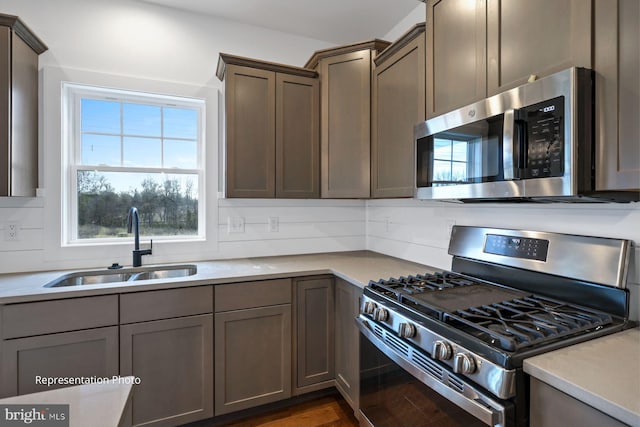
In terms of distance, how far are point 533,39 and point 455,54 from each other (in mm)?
388

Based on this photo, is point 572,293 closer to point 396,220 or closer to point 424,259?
point 424,259

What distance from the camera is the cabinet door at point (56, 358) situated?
4.91 feet

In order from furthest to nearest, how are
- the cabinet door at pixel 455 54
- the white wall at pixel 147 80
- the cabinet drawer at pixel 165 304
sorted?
the white wall at pixel 147 80, the cabinet drawer at pixel 165 304, the cabinet door at pixel 455 54

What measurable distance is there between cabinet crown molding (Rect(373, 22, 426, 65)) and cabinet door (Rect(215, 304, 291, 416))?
174 cm

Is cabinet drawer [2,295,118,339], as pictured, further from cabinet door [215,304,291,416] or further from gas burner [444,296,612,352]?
gas burner [444,296,612,352]

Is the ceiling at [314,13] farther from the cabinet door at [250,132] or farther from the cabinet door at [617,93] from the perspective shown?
the cabinet door at [617,93]

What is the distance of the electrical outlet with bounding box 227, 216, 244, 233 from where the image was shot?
2506 millimetres

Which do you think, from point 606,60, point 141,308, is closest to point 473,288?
point 606,60

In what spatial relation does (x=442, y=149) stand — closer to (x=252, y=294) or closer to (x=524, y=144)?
(x=524, y=144)

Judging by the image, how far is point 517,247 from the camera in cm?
149

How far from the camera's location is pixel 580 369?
852mm

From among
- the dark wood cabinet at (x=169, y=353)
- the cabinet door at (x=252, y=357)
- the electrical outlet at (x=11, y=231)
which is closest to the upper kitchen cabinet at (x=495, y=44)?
the cabinet door at (x=252, y=357)

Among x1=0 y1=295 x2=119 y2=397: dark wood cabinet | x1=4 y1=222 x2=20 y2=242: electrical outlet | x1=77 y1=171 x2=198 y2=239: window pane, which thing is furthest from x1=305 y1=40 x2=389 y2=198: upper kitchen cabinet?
x1=4 y1=222 x2=20 y2=242: electrical outlet

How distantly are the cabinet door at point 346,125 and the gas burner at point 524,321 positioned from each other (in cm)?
119
